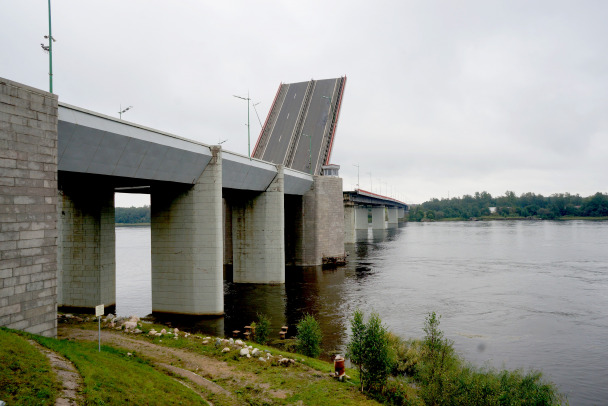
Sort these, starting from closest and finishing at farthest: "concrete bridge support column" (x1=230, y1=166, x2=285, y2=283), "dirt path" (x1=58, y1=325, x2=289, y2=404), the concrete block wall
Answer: the concrete block wall → "dirt path" (x1=58, y1=325, x2=289, y2=404) → "concrete bridge support column" (x1=230, y1=166, x2=285, y2=283)

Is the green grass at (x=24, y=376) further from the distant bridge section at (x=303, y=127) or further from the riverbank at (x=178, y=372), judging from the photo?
the distant bridge section at (x=303, y=127)

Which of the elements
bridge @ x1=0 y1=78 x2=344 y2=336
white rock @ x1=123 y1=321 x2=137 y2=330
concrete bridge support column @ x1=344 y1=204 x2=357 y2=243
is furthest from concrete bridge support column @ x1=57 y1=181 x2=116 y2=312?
concrete bridge support column @ x1=344 y1=204 x2=357 y2=243

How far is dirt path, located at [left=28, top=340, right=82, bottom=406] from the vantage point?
896cm

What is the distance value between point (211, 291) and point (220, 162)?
7688 mm

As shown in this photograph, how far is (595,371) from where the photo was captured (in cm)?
1795

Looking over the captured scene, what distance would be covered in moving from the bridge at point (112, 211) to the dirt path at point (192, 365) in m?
3.28

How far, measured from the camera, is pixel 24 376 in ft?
30.2

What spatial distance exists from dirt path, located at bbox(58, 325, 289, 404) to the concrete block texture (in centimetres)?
2970

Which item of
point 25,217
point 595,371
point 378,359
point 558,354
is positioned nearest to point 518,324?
point 558,354

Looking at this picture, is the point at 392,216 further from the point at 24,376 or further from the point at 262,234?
the point at 24,376

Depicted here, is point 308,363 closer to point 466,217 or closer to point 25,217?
point 25,217

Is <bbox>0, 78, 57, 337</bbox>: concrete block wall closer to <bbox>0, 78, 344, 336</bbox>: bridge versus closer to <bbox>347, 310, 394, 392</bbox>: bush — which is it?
<bbox>0, 78, 344, 336</bbox>: bridge

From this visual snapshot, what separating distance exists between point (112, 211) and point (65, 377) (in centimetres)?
A: 1898

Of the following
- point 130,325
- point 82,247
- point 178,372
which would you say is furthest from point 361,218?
point 178,372
